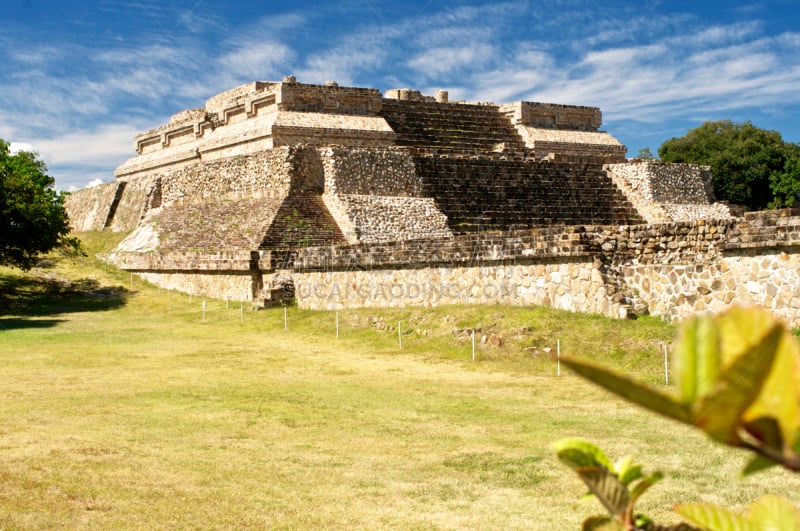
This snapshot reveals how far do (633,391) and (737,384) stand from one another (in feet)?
0.24

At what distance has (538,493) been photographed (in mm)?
4934

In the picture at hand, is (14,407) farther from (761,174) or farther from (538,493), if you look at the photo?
(761,174)

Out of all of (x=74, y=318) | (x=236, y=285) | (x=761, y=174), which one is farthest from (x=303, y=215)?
(x=761, y=174)

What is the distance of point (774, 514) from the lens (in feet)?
2.65

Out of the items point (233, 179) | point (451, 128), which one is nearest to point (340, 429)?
point (233, 179)

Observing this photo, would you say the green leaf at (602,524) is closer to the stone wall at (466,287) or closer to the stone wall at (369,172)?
the stone wall at (466,287)

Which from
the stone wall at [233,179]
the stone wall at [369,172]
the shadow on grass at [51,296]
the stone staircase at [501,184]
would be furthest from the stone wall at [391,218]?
the shadow on grass at [51,296]

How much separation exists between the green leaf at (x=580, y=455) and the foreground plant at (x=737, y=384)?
13.3 inches

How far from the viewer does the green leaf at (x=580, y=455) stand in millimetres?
960

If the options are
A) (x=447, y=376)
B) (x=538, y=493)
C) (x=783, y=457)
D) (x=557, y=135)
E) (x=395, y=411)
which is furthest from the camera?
(x=557, y=135)

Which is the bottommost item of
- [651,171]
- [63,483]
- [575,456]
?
[63,483]

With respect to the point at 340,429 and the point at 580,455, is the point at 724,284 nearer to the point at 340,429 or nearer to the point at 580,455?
the point at 340,429

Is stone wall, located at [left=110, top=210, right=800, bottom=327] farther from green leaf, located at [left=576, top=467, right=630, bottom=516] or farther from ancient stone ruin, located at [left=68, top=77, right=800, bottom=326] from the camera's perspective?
green leaf, located at [left=576, top=467, right=630, bottom=516]

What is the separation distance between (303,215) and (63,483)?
14648 mm
